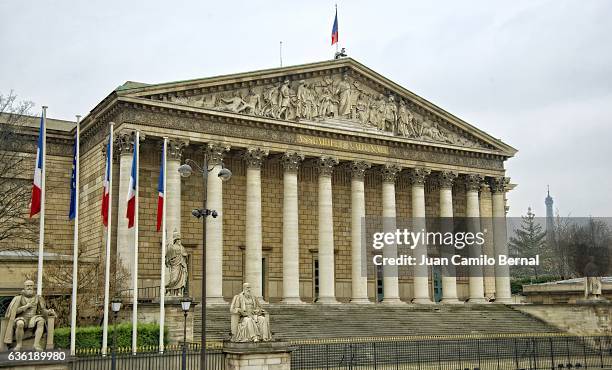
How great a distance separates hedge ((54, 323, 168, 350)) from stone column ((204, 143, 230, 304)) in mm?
8002

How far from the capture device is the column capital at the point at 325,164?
41344 millimetres

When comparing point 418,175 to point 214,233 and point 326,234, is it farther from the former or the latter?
point 214,233

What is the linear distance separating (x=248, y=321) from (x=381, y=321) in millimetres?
17671

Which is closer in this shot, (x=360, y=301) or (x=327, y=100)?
(x=360, y=301)

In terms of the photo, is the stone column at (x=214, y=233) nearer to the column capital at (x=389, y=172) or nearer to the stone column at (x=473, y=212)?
the column capital at (x=389, y=172)

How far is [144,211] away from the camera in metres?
37.8

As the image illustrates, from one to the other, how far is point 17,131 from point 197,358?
19.8 meters

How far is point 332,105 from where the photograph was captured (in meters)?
42.3

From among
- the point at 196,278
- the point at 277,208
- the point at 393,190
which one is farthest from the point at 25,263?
the point at 393,190

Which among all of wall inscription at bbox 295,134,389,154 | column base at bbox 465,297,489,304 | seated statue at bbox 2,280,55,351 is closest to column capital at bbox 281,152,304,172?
wall inscription at bbox 295,134,389,154

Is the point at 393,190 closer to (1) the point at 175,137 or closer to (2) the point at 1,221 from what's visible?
(1) the point at 175,137

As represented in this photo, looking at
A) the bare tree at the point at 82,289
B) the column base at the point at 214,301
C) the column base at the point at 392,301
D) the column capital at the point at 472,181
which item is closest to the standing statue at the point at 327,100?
the column capital at the point at 472,181

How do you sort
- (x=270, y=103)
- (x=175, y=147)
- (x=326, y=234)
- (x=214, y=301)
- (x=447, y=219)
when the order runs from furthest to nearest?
(x=447, y=219) < (x=326, y=234) < (x=270, y=103) < (x=175, y=147) < (x=214, y=301)

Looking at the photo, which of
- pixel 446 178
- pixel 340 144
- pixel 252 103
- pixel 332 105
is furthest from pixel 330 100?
pixel 446 178
